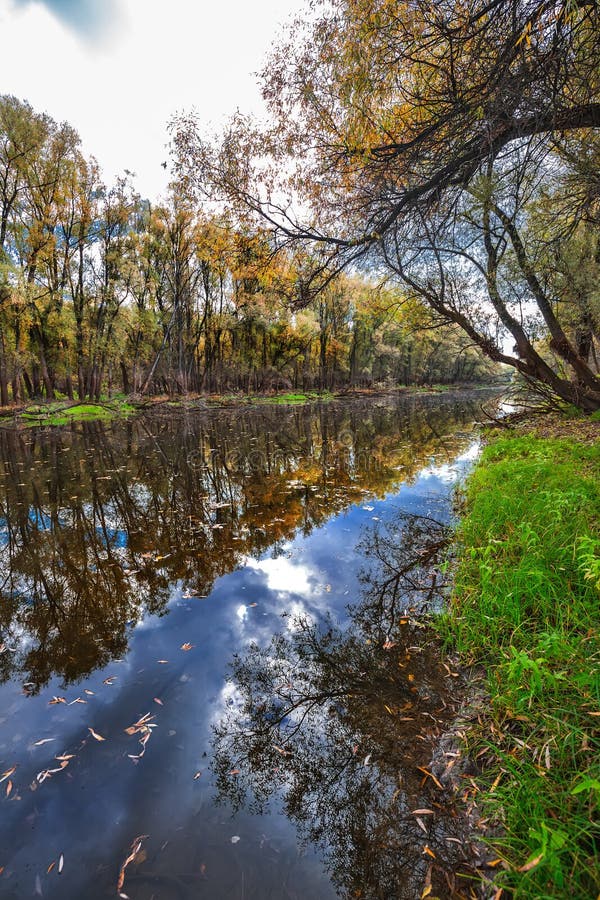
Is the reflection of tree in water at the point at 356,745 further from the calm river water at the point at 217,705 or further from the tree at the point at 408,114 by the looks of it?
the tree at the point at 408,114

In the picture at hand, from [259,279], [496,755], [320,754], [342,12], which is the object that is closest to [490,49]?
[342,12]

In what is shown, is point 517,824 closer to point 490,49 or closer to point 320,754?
point 320,754

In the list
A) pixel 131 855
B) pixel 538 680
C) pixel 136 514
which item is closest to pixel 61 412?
pixel 136 514

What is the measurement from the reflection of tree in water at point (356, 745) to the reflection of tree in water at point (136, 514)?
1.72 meters

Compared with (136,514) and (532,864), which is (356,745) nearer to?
(532,864)

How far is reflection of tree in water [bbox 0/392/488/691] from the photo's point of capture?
4312 mm

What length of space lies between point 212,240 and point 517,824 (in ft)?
27.3

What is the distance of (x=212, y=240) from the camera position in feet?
23.7

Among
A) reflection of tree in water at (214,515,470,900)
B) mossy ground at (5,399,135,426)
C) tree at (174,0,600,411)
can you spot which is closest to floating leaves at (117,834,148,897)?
reflection of tree in water at (214,515,470,900)

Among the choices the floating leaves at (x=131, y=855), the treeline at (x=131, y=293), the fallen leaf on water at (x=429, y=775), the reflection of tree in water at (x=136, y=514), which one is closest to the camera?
the floating leaves at (x=131, y=855)

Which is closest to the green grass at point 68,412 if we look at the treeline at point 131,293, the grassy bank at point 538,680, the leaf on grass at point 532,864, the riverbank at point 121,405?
the riverbank at point 121,405

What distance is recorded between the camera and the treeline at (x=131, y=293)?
41.6 ft

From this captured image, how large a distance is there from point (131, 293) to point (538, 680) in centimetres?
4034

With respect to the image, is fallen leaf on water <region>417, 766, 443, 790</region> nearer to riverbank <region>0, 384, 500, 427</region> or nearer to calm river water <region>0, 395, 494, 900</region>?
calm river water <region>0, 395, 494, 900</region>
